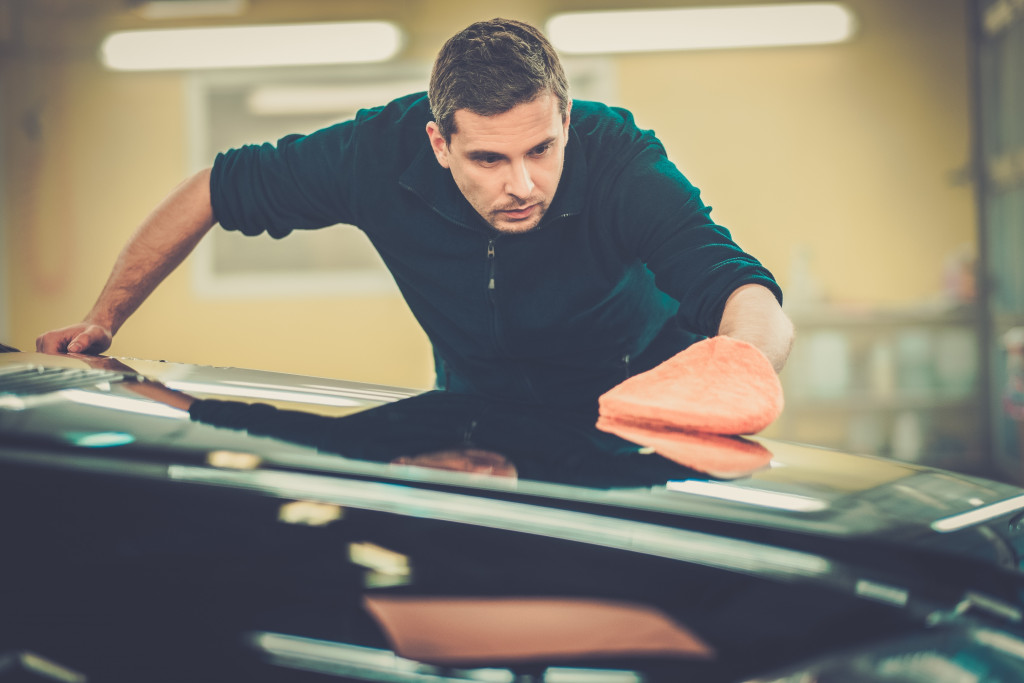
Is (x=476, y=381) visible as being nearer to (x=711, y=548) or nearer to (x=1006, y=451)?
(x=711, y=548)

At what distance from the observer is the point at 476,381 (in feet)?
4.98

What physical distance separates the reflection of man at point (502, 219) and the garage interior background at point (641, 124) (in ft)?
11.6

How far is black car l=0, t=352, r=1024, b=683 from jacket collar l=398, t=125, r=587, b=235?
0.84 m

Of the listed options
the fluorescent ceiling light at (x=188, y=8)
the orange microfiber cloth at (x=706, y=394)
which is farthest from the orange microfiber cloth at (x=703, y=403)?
the fluorescent ceiling light at (x=188, y=8)

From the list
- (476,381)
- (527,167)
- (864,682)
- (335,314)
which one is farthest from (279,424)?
(335,314)

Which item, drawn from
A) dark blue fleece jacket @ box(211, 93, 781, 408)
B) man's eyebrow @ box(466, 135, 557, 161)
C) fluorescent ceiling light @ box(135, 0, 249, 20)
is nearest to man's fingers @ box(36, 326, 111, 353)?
dark blue fleece jacket @ box(211, 93, 781, 408)

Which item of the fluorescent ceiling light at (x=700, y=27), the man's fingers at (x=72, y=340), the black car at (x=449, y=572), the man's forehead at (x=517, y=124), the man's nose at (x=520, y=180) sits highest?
the fluorescent ceiling light at (x=700, y=27)

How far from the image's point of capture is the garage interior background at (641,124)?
477 cm

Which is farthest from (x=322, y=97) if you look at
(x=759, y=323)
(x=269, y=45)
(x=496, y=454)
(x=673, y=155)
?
(x=496, y=454)

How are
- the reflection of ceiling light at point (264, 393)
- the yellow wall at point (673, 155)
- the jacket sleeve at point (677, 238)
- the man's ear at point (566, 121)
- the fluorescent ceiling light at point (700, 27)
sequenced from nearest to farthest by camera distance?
the reflection of ceiling light at point (264, 393)
the jacket sleeve at point (677, 238)
the man's ear at point (566, 121)
the fluorescent ceiling light at point (700, 27)
the yellow wall at point (673, 155)

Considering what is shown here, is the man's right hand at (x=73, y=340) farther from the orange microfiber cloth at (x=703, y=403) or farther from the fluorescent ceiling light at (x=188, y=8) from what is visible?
the fluorescent ceiling light at (x=188, y=8)

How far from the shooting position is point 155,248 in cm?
145

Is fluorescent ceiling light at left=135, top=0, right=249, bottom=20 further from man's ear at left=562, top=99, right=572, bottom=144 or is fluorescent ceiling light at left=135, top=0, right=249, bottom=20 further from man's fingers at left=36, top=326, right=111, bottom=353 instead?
man's fingers at left=36, top=326, right=111, bottom=353

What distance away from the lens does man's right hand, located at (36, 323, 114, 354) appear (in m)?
1.09
